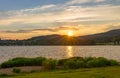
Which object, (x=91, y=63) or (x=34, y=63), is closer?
(x=91, y=63)

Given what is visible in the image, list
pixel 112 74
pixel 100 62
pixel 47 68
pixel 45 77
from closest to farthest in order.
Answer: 1. pixel 45 77
2. pixel 112 74
3. pixel 47 68
4. pixel 100 62

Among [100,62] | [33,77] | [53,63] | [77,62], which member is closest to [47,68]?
[53,63]

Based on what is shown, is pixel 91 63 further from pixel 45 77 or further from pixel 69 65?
pixel 45 77

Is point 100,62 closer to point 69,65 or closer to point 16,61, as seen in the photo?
point 69,65

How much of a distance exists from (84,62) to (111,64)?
9.09 feet

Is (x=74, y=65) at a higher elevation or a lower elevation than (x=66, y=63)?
lower

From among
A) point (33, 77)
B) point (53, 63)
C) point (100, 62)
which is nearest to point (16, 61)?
point (53, 63)

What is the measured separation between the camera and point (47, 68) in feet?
109

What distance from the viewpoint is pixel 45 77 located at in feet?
80.6

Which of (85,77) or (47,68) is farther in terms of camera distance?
(47,68)

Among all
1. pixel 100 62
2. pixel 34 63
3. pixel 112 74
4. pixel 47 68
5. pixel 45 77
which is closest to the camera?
pixel 45 77

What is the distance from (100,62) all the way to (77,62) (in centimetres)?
247

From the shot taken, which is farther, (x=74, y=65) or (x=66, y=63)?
(x=66, y=63)

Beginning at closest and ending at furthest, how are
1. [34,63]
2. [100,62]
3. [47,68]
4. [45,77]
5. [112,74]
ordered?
1. [45,77]
2. [112,74]
3. [47,68]
4. [100,62]
5. [34,63]
